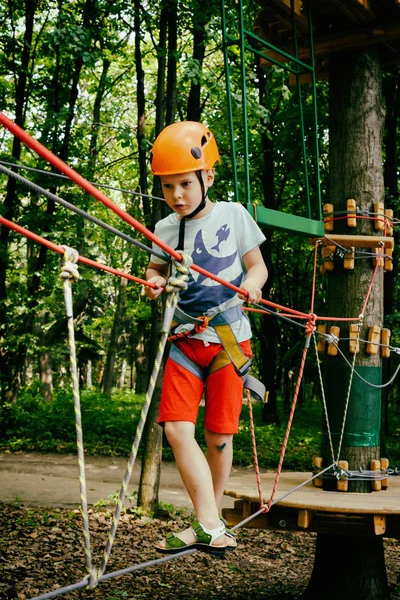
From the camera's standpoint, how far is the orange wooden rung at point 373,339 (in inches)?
168

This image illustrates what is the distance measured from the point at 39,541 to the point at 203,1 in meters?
5.78

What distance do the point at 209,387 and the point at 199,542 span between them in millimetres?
557

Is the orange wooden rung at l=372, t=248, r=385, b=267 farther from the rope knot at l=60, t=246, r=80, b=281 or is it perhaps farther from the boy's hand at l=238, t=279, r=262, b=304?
the rope knot at l=60, t=246, r=80, b=281

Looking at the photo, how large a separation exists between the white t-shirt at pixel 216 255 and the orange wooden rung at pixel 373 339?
1.87 metres

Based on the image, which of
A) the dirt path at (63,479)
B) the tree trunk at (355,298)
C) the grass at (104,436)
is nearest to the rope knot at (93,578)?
the tree trunk at (355,298)

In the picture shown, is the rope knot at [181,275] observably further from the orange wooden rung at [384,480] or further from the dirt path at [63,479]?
the dirt path at [63,479]

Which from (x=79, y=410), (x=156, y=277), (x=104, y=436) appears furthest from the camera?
(x=104, y=436)

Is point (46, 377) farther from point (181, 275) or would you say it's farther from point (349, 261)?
point (181, 275)

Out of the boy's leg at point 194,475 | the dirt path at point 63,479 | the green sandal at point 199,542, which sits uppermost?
the boy's leg at point 194,475

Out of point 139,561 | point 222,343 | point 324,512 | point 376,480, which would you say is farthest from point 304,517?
point 139,561

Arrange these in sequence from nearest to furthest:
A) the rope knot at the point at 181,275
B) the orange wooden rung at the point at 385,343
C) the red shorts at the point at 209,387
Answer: the rope knot at the point at 181,275 < the red shorts at the point at 209,387 < the orange wooden rung at the point at 385,343

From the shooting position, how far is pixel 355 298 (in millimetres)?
4355

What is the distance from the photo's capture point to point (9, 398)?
1188 centimetres

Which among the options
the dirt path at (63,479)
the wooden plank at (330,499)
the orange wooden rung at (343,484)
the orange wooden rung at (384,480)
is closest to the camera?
the wooden plank at (330,499)
